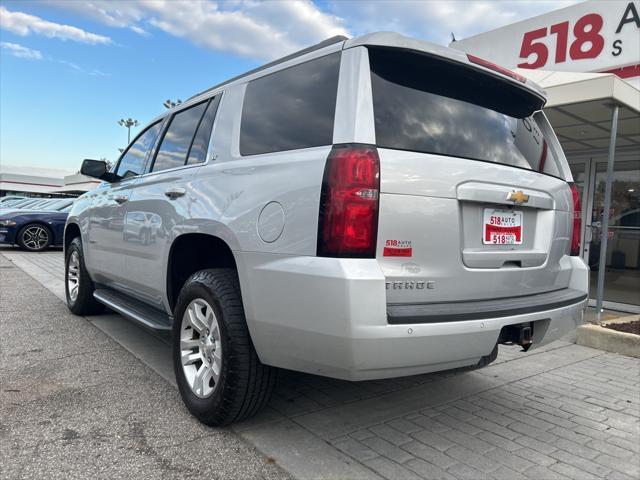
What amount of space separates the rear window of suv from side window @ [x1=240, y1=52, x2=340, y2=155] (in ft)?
0.79

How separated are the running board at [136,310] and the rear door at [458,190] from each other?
75.0 inches

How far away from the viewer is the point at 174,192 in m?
3.26

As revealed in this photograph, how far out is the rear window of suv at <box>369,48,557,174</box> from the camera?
2.33m

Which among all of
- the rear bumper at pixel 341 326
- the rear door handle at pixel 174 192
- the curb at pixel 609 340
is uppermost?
the rear door handle at pixel 174 192

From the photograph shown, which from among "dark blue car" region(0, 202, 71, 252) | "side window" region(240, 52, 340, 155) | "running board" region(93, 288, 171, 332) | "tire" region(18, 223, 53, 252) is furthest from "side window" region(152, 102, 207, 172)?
"tire" region(18, 223, 53, 252)

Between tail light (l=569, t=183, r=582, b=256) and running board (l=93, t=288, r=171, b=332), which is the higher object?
tail light (l=569, t=183, r=582, b=256)

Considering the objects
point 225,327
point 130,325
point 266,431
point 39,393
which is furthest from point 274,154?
point 130,325

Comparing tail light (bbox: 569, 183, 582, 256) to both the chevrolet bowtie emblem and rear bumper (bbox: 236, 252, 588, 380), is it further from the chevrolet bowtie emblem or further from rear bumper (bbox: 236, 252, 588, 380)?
rear bumper (bbox: 236, 252, 588, 380)

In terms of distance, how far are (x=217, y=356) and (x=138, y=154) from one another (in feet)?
8.05

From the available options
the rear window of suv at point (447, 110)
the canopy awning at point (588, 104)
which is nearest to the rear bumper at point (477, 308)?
the rear window of suv at point (447, 110)

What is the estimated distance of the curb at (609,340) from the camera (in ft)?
15.7

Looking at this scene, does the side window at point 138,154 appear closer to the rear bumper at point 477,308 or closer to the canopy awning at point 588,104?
the rear bumper at point 477,308

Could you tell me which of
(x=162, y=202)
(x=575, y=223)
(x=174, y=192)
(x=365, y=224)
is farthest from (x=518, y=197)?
(x=162, y=202)

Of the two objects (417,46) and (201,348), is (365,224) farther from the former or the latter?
(201,348)
